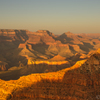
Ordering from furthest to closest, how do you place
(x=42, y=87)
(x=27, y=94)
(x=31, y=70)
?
(x=31, y=70), (x=42, y=87), (x=27, y=94)

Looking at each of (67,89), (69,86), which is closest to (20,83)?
(67,89)

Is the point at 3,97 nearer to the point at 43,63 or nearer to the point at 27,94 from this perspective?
the point at 27,94

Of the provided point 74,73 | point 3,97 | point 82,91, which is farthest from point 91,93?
point 3,97

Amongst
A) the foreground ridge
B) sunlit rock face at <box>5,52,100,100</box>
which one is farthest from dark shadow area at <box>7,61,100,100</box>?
the foreground ridge

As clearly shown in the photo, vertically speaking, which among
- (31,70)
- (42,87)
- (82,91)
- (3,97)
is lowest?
(31,70)

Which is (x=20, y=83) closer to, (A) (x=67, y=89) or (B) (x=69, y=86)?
(A) (x=67, y=89)

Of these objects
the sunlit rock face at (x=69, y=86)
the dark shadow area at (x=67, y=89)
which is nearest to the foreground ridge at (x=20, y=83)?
the sunlit rock face at (x=69, y=86)

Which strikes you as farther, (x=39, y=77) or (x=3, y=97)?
(x=39, y=77)

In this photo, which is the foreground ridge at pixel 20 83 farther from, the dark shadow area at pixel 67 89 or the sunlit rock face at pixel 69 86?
the dark shadow area at pixel 67 89
